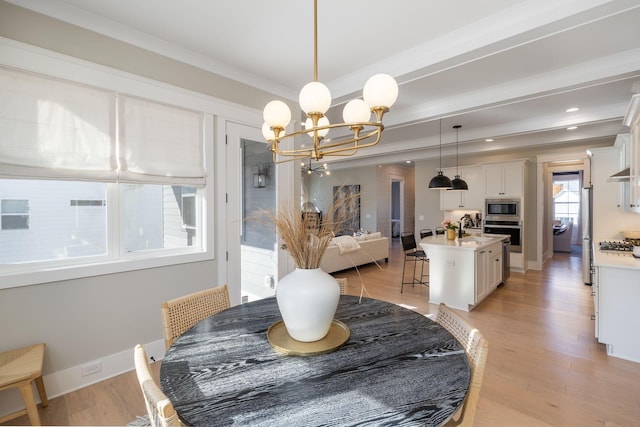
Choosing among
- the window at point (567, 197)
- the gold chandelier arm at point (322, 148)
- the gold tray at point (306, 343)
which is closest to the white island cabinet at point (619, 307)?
the gold chandelier arm at point (322, 148)

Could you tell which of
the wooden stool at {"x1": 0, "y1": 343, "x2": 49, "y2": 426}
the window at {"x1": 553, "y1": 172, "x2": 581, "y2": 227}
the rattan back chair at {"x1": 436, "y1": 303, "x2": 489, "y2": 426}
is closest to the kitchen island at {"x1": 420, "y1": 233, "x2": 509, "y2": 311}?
the rattan back chair at {"x1": 436, "y1": 303, "x2": 489, "y2": 426}

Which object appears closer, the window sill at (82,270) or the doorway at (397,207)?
the window sill at (82,270)

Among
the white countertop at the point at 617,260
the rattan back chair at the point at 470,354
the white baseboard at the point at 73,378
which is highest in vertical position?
the white countertop at the point at 617,260

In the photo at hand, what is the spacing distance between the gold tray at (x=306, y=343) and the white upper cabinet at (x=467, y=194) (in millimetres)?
6116

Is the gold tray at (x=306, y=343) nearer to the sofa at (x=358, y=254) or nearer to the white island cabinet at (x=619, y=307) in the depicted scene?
the white island cabinet at (x=619, y=307)

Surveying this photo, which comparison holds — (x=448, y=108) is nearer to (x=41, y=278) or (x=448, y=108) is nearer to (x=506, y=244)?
(x=506, y=244)

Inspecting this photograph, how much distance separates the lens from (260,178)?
3275 millimetres

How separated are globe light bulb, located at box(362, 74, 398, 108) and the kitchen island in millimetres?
3071

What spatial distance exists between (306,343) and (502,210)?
627 cm

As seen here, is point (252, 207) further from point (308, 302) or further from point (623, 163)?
point (623, 163)

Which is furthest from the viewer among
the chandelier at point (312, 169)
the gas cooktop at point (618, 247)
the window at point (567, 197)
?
the window at point (567, 197)

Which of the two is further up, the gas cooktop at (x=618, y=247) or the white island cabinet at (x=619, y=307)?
the gas cooktop at (x=618, y=247)

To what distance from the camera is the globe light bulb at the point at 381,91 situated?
54.7 inches

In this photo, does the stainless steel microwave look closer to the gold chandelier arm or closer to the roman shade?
the gold chandelier arm
